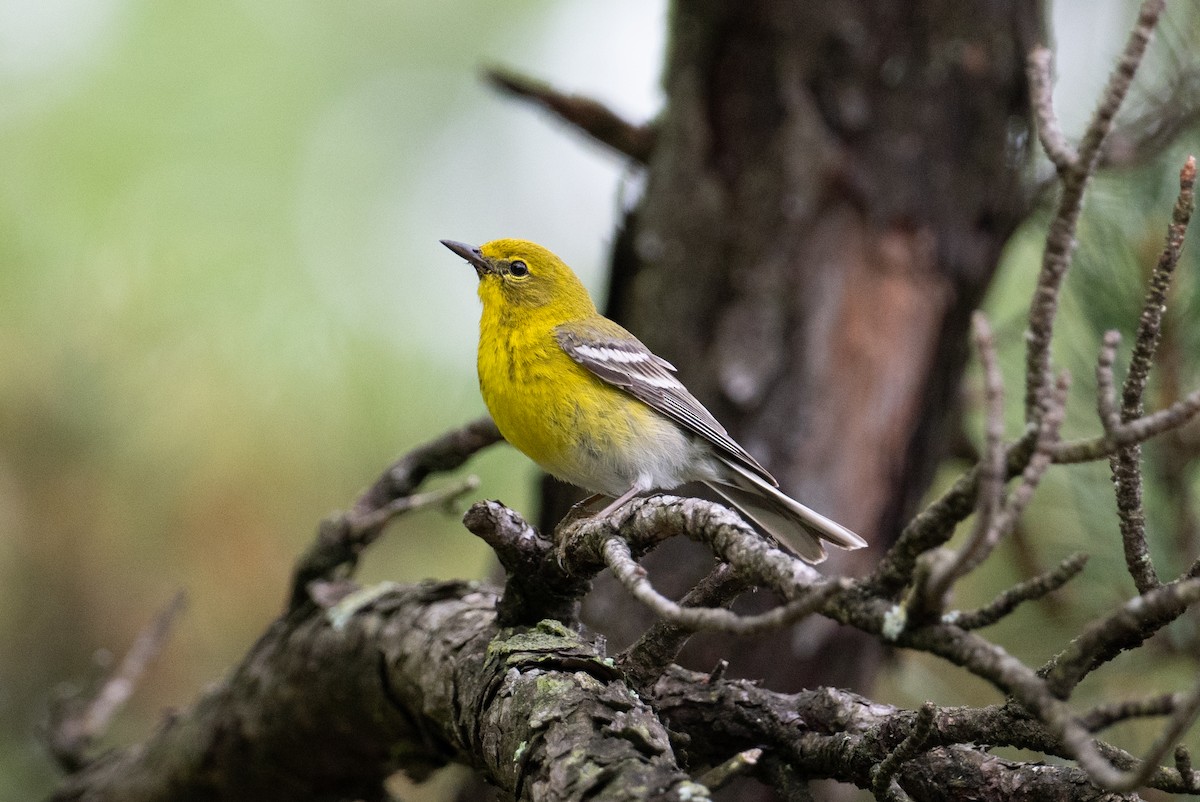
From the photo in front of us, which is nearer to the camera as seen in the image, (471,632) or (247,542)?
(471,632)

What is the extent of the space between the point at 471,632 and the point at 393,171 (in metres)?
4.93

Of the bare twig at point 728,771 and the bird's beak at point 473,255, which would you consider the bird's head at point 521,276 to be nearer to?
the bird's beak at point 473,255

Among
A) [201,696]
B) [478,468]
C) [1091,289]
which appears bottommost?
[201,696]

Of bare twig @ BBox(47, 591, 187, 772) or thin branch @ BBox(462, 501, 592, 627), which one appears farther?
bare twig @ BBox(47, 591, 187, 772)

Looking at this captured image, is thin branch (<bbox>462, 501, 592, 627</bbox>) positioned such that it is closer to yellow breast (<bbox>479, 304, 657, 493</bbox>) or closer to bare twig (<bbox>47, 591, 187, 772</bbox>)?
yellow breast (<bbox>479, 304, 657, 493</bbox>)

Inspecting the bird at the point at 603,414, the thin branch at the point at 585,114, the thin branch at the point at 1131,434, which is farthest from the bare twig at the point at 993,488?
the thin branch at the point at 585,114

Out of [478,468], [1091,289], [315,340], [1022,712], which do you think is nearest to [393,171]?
[315,340]

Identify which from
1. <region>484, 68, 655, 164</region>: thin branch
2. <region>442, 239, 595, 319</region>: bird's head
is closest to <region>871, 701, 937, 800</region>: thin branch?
<region>442, 239, 595, 319</region>: bird's head

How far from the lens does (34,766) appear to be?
5.15 meters

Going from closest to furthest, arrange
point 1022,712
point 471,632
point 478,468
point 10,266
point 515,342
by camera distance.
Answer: point 1022,712 → point 471,632 → point 515,342 → point 10,266 → point 478,468

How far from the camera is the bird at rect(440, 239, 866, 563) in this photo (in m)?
3.64

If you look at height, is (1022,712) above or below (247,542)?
above

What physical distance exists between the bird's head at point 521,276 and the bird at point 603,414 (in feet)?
0.04

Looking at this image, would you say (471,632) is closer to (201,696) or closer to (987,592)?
(201,696)
